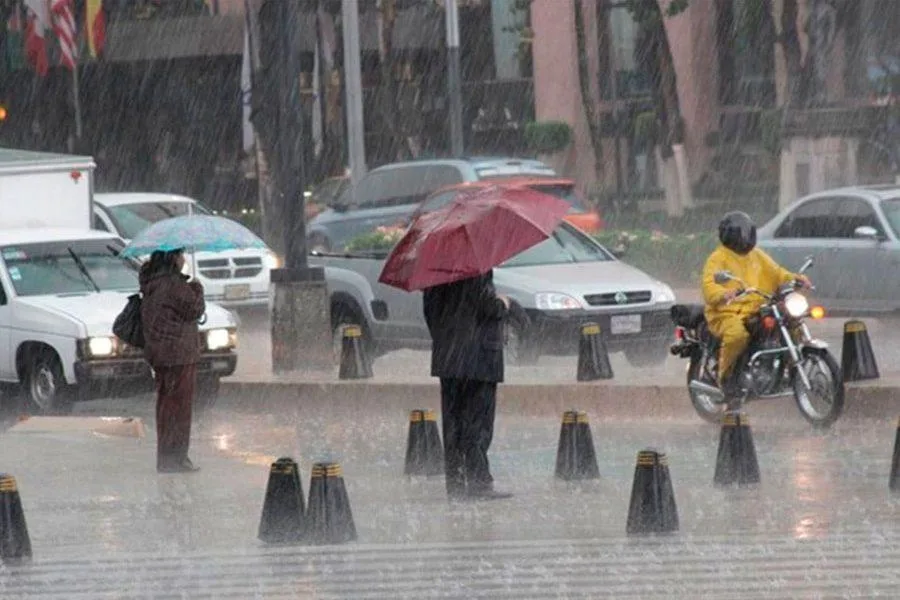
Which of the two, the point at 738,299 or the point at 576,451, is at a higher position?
the point at 738,299

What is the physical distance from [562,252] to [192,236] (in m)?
4.64

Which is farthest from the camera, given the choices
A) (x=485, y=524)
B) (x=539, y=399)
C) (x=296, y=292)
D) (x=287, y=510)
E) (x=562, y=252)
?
(x=562, y=252)

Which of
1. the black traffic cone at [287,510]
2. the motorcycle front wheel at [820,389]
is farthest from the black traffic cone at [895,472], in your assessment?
the black traffic cone at [287,510]

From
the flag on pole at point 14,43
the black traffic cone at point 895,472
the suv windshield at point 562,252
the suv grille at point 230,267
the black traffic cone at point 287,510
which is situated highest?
the flag on pole at point 14,43

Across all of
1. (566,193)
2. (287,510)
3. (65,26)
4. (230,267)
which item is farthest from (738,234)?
(65,26)

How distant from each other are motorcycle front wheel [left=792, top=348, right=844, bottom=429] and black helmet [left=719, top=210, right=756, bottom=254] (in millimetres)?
808

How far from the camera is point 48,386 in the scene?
63.1ft

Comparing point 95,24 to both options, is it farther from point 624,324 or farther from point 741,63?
point 624,324

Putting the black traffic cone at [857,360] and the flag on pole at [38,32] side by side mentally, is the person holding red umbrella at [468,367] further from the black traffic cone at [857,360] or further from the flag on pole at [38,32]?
the flag on pole at [38,32]

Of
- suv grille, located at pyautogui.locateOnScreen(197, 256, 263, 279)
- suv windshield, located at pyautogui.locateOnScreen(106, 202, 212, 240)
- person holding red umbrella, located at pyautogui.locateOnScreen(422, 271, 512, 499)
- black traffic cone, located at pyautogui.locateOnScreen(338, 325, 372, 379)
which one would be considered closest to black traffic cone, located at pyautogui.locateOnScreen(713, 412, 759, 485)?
person holding red umbrella, located at pyautogui.locateOnScreen(422, 271, 512, 499)

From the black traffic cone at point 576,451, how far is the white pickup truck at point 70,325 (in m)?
5.76

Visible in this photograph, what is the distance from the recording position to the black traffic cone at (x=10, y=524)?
11.4 metres

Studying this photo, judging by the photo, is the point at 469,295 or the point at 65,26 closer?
the point at 469,295

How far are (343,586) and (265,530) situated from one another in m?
1.51
